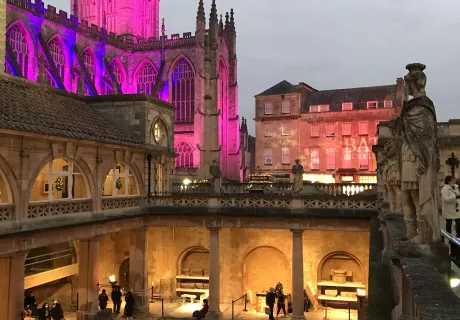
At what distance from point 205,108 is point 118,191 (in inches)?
1099

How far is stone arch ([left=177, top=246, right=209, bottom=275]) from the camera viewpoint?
31.5m

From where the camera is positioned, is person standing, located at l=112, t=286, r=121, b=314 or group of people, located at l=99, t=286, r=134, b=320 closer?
group of people, located at l=99, t=286, r=134, b=320

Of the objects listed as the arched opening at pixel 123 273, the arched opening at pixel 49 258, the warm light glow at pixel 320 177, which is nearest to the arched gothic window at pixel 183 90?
the warm light glow at pixel 320 177

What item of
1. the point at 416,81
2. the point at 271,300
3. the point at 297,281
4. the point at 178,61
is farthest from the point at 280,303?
the point at 178,61

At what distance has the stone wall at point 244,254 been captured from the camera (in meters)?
28.9

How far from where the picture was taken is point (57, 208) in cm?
A: 1948

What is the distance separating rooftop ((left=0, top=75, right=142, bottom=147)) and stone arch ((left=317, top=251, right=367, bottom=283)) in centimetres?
1305

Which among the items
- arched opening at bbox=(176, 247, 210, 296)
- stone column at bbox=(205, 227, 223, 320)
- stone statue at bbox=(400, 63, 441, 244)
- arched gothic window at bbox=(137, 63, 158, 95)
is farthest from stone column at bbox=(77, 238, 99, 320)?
arched gothic window at bbox=(137, 63, 158, 95)

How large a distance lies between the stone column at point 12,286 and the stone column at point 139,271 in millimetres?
9602

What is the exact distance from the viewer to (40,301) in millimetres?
26078

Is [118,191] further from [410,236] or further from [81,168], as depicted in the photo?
[410,236]

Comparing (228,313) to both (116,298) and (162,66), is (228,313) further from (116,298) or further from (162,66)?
(162,66)

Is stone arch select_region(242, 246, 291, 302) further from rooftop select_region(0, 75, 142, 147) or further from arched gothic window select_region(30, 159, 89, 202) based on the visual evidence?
arched gothic window select_region(30, 159, 89, 202)

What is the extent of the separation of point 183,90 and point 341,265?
31972 millimetres
